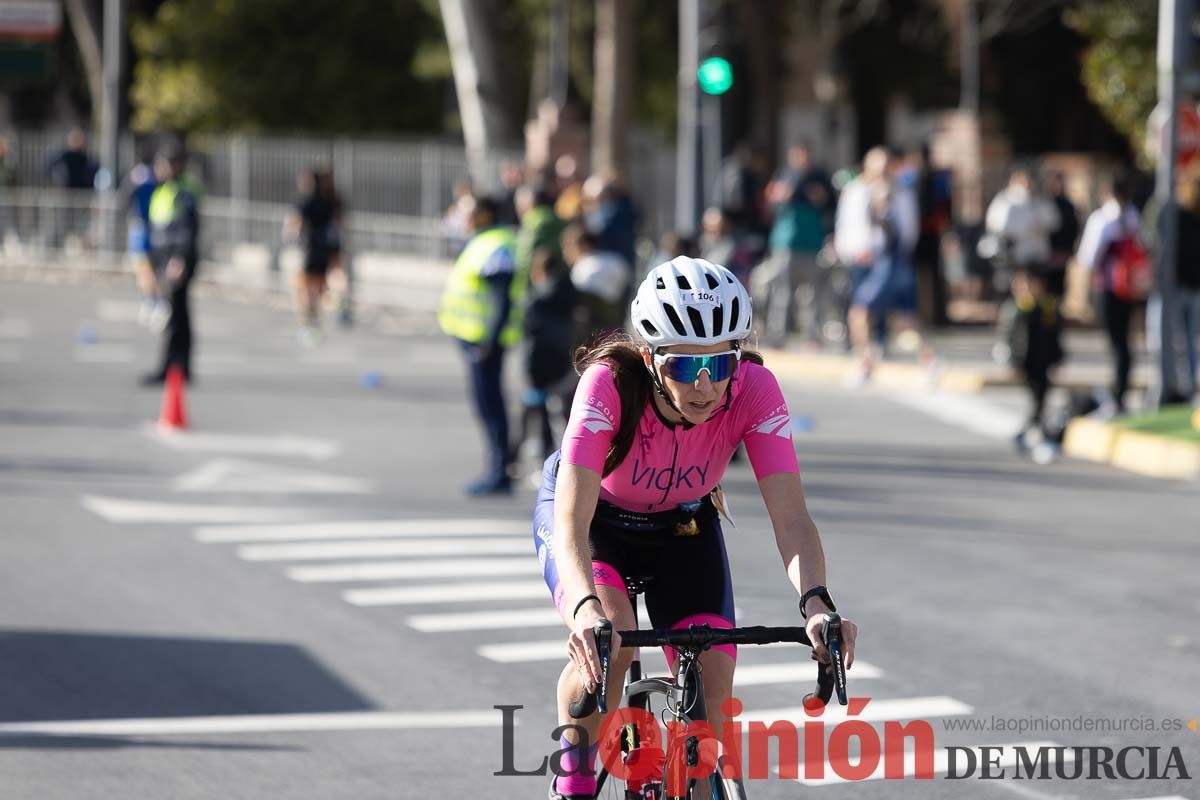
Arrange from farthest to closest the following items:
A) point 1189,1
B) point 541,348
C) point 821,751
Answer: point 1189,1
point 541,348
point 821,751

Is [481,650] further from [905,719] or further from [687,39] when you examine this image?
[687,39]

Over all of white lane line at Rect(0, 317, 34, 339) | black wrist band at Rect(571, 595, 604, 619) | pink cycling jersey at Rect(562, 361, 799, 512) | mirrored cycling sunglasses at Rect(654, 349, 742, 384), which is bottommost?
white lane line at Rect(0, 317, 34, 339)

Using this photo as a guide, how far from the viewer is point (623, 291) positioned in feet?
45.4

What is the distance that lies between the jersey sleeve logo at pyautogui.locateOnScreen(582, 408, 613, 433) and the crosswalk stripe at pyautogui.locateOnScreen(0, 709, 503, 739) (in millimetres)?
2726

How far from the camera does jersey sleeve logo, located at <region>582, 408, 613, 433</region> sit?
209 inches

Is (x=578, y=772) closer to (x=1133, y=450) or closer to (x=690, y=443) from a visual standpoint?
(x=690, y=443)

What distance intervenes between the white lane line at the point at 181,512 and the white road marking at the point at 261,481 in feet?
2.00

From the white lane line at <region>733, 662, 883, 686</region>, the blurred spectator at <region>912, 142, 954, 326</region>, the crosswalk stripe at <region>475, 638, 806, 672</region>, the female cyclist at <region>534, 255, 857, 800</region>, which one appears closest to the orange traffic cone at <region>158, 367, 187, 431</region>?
the crosswalk stripe at <region>475, 638, 806, 672</region>

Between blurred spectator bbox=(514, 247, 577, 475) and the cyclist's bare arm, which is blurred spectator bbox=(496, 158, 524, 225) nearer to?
blurred spectator bbox=(514, 247, 577, 475)

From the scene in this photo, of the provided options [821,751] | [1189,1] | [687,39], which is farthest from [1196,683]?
[687,39]

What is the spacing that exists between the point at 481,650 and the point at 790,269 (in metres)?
13.5

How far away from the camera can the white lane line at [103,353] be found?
2192 cm

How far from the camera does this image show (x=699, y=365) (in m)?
5.18

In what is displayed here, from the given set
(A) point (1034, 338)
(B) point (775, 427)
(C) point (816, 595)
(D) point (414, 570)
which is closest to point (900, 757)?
(B) point (775, 427)
